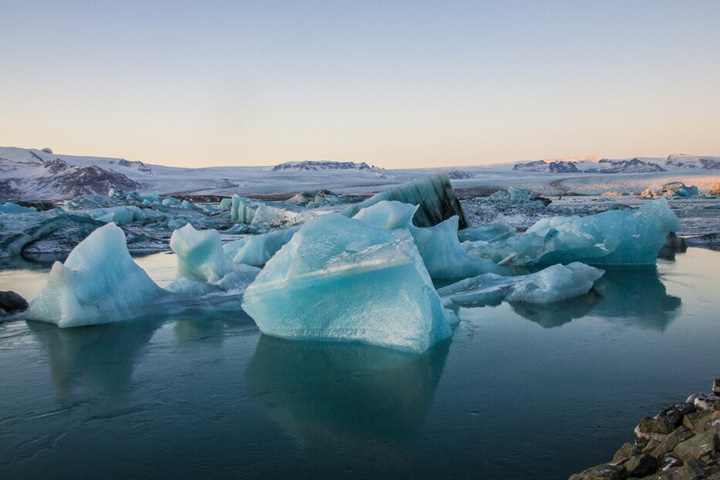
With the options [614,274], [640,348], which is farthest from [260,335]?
[614,274]

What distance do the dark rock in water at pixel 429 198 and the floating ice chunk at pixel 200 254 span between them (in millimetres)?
4003

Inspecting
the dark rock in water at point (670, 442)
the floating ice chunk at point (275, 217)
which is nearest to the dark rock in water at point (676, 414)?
the dark rock in water at point (670, 442)

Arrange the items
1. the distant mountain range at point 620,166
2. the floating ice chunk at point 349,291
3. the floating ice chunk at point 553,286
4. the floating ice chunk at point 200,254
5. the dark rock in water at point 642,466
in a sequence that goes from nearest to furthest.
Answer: the dark rock in water at point 642,466, the floating ice chunk at point 349,291, the floating ice chunk at point 553,286, the floating ice chunk at point 200,254, the distant mountain range at point 620,166

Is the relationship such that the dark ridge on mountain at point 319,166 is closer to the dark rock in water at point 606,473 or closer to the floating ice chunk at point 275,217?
the floating ice chunk at point 275,217

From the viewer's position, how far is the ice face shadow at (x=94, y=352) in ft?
9.59

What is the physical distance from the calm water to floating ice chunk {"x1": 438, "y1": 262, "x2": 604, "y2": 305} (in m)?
0.59

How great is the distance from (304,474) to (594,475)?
93 cm

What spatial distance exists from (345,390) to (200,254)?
3519mm

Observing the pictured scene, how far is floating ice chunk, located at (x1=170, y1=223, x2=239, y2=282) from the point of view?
5664 mm

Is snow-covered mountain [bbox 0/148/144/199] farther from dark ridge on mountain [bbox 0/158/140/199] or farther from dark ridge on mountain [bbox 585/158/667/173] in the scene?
dark ridge on mountain [bbox 585/158/667/173]

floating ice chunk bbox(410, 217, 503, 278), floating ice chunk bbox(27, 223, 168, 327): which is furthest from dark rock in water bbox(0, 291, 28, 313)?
floating ice chunk bbox(410, 217, 503, 278)

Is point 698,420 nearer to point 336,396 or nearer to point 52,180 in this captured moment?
point 336,396

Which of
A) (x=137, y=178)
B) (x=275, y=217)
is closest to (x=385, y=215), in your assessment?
(x=275, y=217)

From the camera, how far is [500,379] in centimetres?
285
